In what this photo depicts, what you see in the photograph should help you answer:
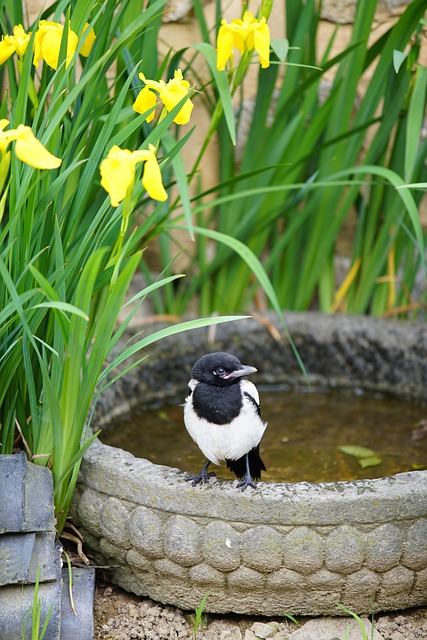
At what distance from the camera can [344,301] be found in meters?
3.26

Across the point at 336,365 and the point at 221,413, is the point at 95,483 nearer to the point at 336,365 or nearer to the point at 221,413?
the point at 221,413

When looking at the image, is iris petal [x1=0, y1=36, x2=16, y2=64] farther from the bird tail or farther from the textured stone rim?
the bird tail

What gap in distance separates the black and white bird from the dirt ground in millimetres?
329

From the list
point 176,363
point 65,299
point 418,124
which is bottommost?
point 176,363

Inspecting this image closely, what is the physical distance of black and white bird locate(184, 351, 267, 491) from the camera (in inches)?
77.0

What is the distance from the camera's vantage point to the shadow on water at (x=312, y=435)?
8.22ft

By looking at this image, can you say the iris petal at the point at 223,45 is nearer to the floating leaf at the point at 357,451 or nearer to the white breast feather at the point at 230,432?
the white breast feather at the point at 230,432

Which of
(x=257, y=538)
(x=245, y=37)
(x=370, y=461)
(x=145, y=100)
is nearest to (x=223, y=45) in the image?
(x=245, y=37)

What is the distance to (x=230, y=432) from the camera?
196 cm

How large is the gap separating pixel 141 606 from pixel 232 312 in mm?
1230

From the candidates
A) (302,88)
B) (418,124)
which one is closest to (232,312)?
(302,88)

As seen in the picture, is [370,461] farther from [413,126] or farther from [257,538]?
[413,126]

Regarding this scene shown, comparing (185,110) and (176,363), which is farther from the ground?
(185,110)

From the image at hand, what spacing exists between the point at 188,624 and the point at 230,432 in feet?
1.45
